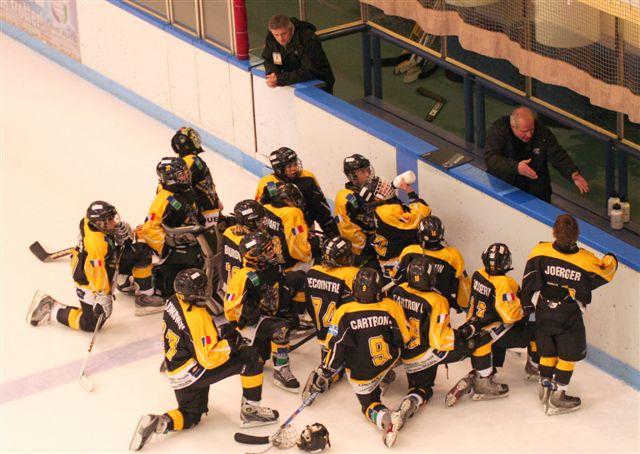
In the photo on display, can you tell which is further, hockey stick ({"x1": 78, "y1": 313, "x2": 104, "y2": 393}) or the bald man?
the bald man

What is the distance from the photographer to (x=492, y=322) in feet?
25.6

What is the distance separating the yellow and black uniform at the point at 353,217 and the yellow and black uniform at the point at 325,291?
83 cm

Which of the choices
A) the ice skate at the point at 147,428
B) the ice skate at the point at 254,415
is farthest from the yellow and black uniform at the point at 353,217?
the ice skate at the point at 147,428

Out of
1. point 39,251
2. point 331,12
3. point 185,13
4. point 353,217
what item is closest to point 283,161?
point 353,217

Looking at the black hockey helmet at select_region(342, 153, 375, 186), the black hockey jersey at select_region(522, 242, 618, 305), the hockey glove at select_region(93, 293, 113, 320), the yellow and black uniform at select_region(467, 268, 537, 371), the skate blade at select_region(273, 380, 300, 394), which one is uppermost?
the black hockey helmet at select_region(342, 153, 375, 186)

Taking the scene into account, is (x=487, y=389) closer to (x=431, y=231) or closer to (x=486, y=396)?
(x=486, y=396)

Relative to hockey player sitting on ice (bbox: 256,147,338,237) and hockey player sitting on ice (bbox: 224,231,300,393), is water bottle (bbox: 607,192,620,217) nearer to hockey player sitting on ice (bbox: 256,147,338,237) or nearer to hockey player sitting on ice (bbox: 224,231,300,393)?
hockey player sitting on ice (bbox: 256,147,338,237)

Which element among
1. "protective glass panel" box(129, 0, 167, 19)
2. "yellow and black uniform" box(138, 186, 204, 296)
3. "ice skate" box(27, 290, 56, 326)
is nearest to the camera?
"yellow and black uniform" box(138, 186, 204, 296)

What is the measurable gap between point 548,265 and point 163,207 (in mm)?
2595

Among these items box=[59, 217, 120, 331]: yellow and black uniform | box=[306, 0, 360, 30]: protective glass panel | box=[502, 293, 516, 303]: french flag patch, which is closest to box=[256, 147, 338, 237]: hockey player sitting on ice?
box=[59, 217, 120, 331]: yellow and black uniform

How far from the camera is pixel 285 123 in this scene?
10.4 m

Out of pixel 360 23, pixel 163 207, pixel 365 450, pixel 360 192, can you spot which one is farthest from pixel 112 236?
pixel 360 23

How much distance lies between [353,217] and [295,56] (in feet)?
6.30

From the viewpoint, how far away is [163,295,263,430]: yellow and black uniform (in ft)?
24.2
